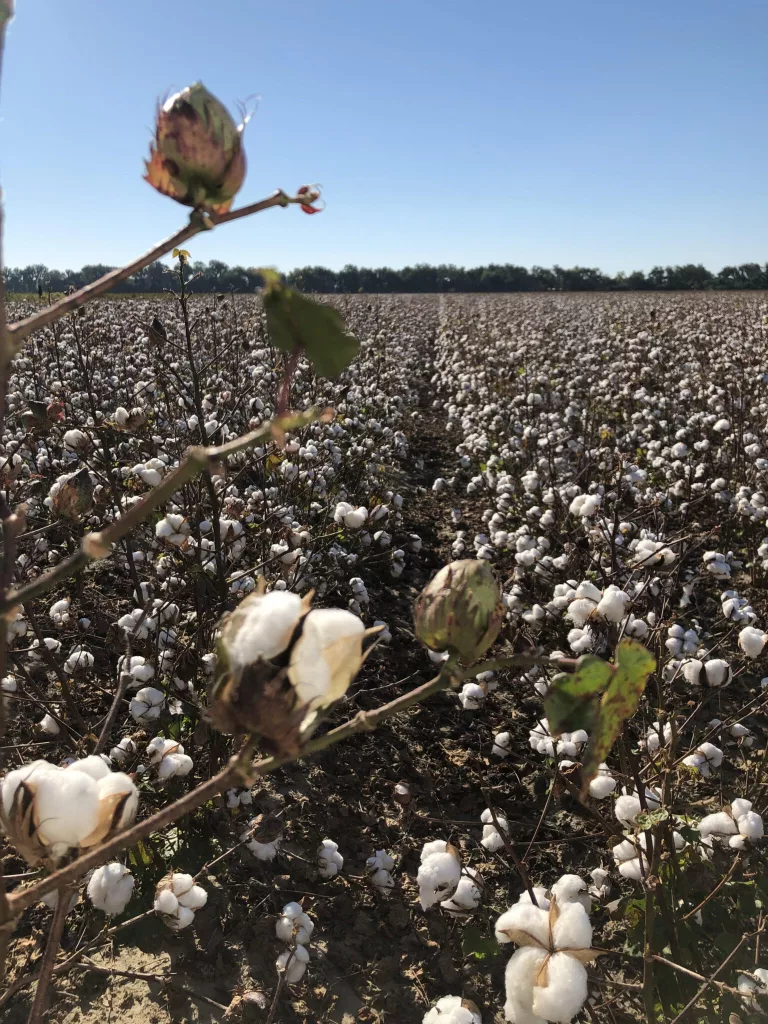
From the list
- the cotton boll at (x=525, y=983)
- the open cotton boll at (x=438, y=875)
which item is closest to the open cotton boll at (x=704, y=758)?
the open cotton boll at (x=438, y=875)

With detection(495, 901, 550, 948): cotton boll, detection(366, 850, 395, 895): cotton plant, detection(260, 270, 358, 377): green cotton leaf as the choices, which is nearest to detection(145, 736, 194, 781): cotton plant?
detection(366, 850, 395, 895): cotton plant

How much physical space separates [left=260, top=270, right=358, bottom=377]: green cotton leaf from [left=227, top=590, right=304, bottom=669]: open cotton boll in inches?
5.8

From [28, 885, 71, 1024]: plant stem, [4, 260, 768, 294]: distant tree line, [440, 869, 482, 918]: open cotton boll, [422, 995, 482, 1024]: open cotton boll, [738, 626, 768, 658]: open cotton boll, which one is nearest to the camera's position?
[28, 885, 71, 1024]: plant stem

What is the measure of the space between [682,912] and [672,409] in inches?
241

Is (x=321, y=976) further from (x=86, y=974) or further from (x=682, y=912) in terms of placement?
(x=682, y=912)

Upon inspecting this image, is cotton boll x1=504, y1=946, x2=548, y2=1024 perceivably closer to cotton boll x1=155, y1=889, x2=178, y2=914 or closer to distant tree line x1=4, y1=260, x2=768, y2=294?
cotton boll x1=155, y1=889, x2=178, y2=914

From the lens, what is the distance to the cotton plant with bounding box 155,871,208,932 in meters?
1.61

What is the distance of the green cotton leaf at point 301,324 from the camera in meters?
0.37

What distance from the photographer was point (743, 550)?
4691 millimetres

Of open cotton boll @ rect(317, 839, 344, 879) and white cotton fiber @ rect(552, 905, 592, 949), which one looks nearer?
white cotton fiber @ rect(552, 905, 592, 949)

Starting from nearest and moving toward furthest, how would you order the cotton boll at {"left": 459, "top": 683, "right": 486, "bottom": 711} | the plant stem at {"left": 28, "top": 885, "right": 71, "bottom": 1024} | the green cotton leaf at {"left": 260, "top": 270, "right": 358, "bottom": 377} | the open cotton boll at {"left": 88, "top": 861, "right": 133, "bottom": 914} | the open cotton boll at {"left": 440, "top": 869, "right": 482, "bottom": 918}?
the green cotton leaf at {"left": 260, "top": 270, "right": 358, "bottom": 377}
the plant stem at {"left": 28, "top": 885, "right": 71, "bottom": 1024}
the open cotton boll at {"left": 88, "top": 861, "right": 133, "bottom": 914}
the open cotton boll at {"left": 440, "top": 869, "right": 482, "bottom": 918}
the cotton boll at {"left": 459, "top": 683, "right": 486, "bottom": 711}

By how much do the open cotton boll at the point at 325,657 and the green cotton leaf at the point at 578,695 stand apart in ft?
0.42

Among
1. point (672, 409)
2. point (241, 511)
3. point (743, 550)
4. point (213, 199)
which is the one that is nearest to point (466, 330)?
point (672, 409)

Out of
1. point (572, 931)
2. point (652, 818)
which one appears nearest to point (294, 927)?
point (652, 818)
